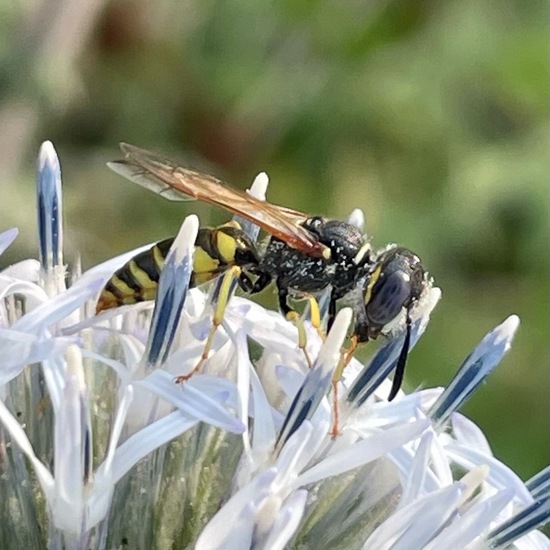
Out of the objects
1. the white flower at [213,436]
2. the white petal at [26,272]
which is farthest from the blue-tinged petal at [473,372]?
the white petal at [26,272]

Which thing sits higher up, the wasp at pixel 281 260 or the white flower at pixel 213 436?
the wasp at pixel 281 260

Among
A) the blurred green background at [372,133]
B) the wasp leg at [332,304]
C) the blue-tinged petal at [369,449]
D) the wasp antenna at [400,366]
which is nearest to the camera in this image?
the blue-tinged petal at [369,449]

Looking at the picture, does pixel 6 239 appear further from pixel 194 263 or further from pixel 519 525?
pixel 519 525

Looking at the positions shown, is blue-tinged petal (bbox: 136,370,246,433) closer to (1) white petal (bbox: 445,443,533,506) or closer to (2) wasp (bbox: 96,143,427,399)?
(2) wasp (bbox: 96,143,427,399)

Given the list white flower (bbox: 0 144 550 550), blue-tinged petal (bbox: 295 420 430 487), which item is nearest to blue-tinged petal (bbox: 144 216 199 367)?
white flower (bbox: 0 144 550 550)

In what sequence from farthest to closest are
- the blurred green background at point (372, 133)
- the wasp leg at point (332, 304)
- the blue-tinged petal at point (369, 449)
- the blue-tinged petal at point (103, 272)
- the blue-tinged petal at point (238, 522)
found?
the blurred green background at point (372, 133), the wasp leg at point (332, 304), the blue-tinged petal at point (103, 272), the blue-tinged petal at point (369, 449), the blue-tinged petal at point (238, 522)

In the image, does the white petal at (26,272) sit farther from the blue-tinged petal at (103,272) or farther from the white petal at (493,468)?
the white petal at (493,468)

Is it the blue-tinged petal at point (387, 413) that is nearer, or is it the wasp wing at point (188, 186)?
the blue-tinged petal at point (387, 413)
